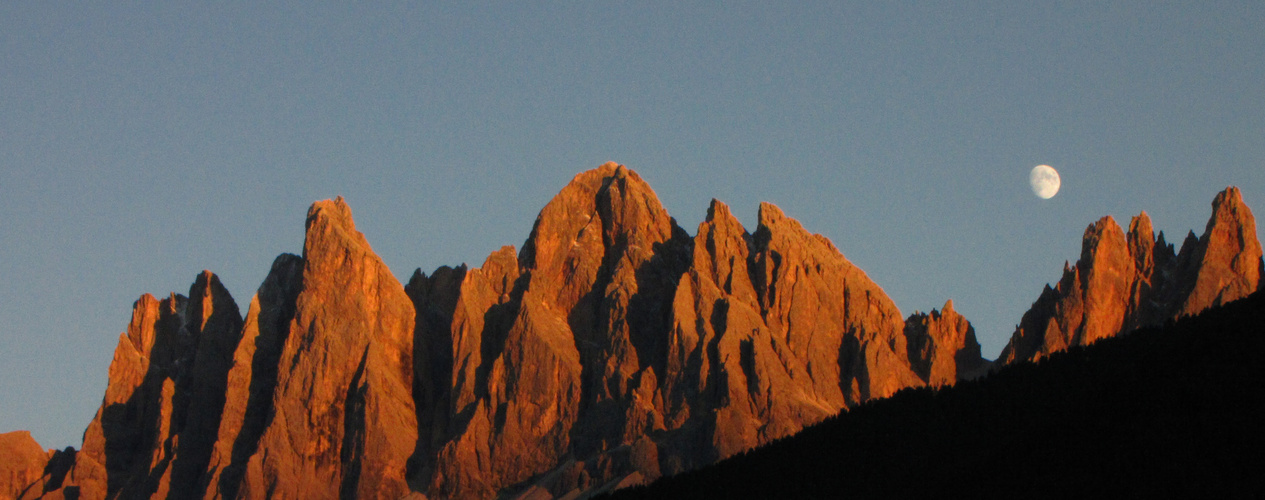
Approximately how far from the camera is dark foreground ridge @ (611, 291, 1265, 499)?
268 ft

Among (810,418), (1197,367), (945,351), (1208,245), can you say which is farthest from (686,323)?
(1197,367)

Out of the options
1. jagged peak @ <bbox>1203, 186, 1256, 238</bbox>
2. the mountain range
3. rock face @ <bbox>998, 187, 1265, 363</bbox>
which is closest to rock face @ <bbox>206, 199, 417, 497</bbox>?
the mountain range

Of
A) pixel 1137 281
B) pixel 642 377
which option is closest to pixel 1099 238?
pixel 1137 281

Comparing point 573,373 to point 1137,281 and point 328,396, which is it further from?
point 1137,281

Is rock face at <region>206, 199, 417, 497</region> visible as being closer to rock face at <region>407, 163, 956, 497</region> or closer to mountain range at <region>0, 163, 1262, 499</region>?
mountain range at <region>0, 163, 1262, 499</region>

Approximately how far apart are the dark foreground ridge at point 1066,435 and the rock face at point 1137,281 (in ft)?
194

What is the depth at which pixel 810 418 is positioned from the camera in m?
178

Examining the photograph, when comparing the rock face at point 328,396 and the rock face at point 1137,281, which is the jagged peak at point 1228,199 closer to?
the rock face at point 1137,281

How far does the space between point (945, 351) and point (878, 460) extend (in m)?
83.0

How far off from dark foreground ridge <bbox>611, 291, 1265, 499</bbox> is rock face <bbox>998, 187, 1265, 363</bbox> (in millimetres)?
59010

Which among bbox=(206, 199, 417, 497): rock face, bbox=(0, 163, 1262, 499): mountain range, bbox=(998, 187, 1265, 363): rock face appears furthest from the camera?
bbox=(998, 187, 1265, 363): rock face

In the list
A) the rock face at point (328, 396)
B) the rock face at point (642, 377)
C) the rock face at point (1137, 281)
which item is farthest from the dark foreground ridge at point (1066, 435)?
the rock face at point (328, 396)

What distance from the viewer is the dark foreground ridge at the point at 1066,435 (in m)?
81.6

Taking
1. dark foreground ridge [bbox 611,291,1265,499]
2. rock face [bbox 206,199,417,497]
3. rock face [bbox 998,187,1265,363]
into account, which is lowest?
dark foreground ridge [bbox 611,291,1265,499]
